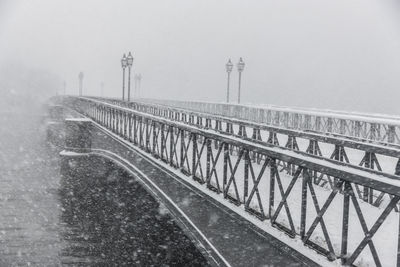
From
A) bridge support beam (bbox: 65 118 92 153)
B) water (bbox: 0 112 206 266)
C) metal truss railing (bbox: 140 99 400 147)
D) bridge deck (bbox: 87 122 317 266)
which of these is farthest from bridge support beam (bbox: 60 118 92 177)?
metal truss railing (bbox: 140 99 400 147)

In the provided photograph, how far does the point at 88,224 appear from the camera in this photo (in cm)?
1227

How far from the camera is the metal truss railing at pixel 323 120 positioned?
19172mm

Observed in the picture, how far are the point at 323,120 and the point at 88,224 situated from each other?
16588 millimetres

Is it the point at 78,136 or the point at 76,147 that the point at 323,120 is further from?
the point at 76,147

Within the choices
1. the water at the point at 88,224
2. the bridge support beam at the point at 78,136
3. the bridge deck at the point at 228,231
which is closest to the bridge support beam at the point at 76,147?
the bridge support beam at the point at 78,136

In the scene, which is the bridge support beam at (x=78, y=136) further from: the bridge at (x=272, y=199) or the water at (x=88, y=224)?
the water at (x=88, y=224)

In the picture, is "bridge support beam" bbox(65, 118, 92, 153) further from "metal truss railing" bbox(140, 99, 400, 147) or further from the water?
"metal truss railing" bbox(140, 99, 400, 147)

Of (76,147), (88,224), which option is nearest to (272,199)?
(88,224)

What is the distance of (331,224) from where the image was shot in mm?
7379

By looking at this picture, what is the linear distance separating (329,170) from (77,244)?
634 cm

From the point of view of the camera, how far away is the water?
31.7 ft

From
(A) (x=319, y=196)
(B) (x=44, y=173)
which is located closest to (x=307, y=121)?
(B) (x=44, y=173)

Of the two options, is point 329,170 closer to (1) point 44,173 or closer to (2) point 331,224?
(2) point 331,224

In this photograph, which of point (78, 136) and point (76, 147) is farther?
point (78, 136)
